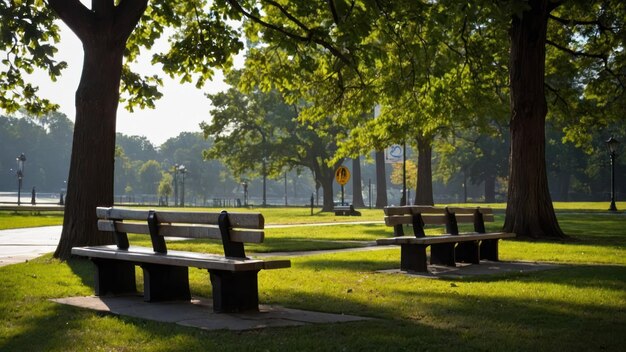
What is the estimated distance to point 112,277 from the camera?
896 cm

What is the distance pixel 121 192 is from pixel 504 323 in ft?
473

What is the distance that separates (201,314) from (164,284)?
1140mm

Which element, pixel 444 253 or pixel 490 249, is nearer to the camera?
pixel 444 253

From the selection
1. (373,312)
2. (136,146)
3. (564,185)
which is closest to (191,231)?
(373,312)

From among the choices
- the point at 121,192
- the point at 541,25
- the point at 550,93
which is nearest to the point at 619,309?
the point at 541,25

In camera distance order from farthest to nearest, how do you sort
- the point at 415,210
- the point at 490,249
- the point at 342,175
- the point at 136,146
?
1. the point at 136,146
2. the point at 342,175
3. the point at 490,249
4. the point at 415,210

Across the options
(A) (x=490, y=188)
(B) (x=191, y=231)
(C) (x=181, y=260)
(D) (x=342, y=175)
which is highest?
(A) (x=490, y=188)

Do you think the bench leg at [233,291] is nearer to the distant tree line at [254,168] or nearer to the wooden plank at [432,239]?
the wooden plank at [432,239]

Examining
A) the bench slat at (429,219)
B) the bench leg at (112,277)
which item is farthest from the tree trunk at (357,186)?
the bench leg at (112,277)

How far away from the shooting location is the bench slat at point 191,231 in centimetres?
718

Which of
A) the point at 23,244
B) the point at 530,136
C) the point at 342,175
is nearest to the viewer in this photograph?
the point at 23,244

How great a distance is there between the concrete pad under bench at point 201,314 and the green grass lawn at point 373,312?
227 mm

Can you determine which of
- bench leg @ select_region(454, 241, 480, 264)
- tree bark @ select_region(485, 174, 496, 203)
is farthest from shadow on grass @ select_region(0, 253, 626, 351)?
tree bark @ select_region(485, 174, 496, 203)

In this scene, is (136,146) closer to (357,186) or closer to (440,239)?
(357,186)
